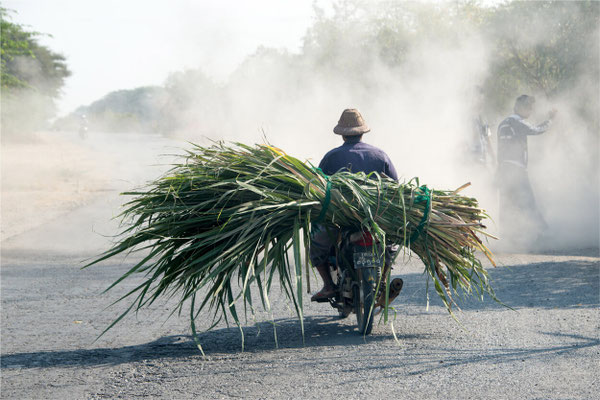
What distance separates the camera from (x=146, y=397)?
4004 mm

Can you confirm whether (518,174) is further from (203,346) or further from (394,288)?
(203,346)

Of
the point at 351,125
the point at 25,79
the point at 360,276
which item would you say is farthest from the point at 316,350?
the point at 25,79

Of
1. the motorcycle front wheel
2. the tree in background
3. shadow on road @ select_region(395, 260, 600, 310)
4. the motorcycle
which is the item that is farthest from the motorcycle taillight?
the tree in background

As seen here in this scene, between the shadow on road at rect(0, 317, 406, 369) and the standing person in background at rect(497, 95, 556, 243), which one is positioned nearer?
the shadow on road at rect(0, 317, 406, 369)

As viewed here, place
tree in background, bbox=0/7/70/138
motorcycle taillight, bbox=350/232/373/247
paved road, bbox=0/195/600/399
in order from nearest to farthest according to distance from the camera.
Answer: paved road, bbox=0/195/600/399
motorcycle taillight, bbox=350/232/373/247
tree in background, bbox=0/7/70/138

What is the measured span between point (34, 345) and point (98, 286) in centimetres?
243

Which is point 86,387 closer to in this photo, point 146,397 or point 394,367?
point 146,397

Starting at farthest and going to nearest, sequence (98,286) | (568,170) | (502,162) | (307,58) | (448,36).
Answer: (307,58)
(448,36)
(568,170)
(502,162)
(98,286)

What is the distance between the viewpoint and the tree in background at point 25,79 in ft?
106

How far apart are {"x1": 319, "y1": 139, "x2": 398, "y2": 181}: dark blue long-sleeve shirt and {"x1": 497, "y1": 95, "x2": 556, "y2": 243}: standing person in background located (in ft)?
16.8

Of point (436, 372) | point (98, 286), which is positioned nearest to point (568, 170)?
point (98, 286)

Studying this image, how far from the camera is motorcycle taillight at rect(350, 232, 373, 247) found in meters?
5.04

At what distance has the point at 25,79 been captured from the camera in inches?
1943

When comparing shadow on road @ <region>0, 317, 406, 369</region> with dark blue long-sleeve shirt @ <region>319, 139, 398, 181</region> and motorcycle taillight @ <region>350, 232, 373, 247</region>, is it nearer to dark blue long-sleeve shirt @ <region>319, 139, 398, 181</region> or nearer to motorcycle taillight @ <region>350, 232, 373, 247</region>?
motorcycle taillight @ <region>350, 232, 373, 247</region>
